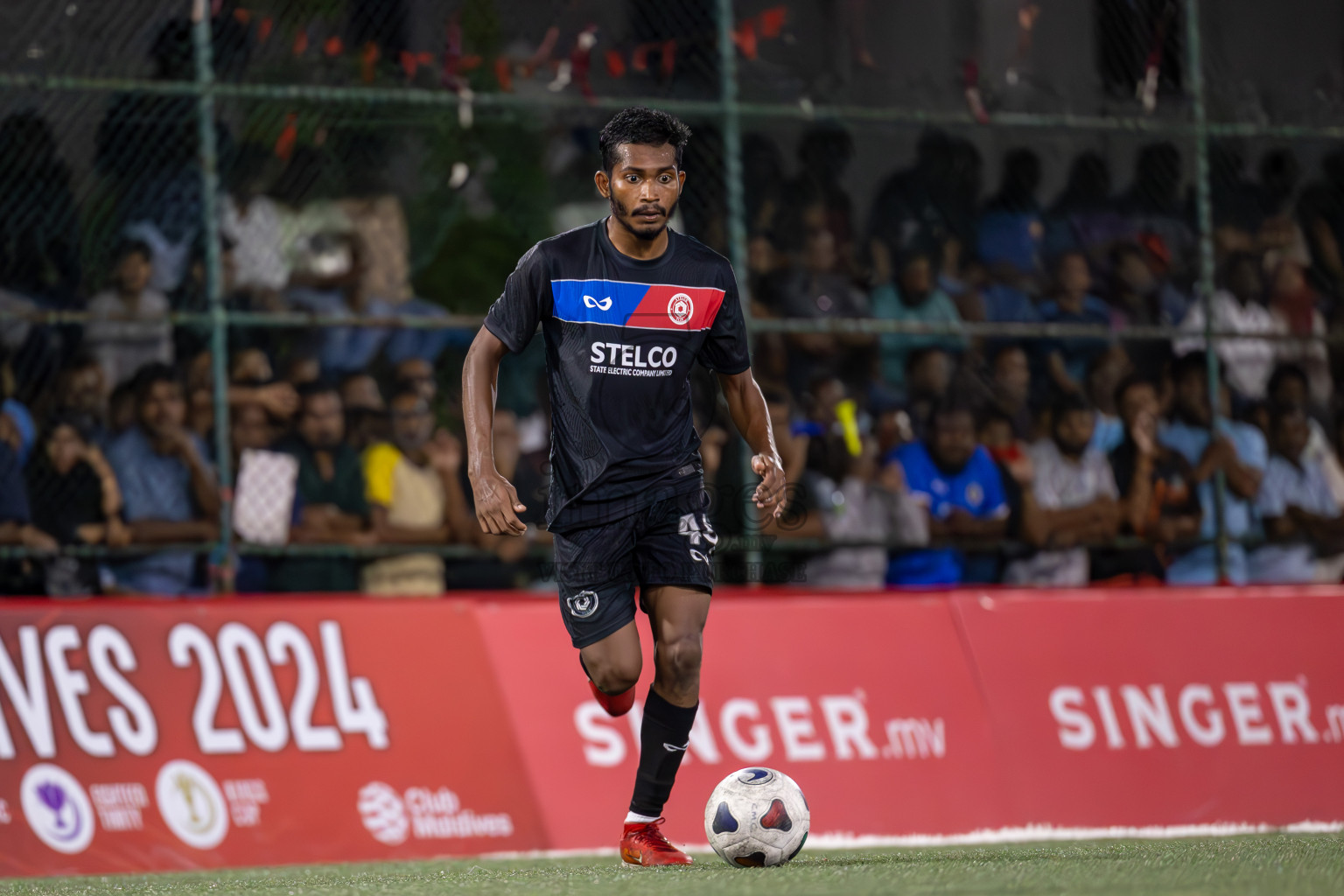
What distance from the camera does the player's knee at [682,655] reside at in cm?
482

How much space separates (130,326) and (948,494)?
4.04 m

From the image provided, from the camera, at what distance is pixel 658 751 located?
4914mm

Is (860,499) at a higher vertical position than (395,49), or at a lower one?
lower

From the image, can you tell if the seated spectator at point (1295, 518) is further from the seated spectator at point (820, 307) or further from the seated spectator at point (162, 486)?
the seated spectator at point (162, 486)

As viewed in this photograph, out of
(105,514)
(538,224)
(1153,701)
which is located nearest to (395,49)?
(538,224)

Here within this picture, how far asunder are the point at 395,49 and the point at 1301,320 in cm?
517

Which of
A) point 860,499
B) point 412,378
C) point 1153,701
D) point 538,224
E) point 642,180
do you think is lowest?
point 1153,701

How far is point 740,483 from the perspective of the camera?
8.24 m

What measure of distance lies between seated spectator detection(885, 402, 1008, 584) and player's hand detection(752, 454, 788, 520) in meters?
3.81

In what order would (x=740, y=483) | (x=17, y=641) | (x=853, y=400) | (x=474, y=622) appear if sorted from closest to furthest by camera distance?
1. (x=17, y=641)
2. (x=474, y=622)
3. (x=740, y=483)
4. (x=853, y=400)

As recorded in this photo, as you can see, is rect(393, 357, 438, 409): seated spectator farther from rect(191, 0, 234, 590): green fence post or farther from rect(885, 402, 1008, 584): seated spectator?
rect(885, 402, 1008, 584): seated spectator

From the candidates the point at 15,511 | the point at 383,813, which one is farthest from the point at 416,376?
the point at 383,813

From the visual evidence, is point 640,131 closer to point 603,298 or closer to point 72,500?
point 603,298

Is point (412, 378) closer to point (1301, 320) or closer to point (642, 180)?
point (642, 180)
